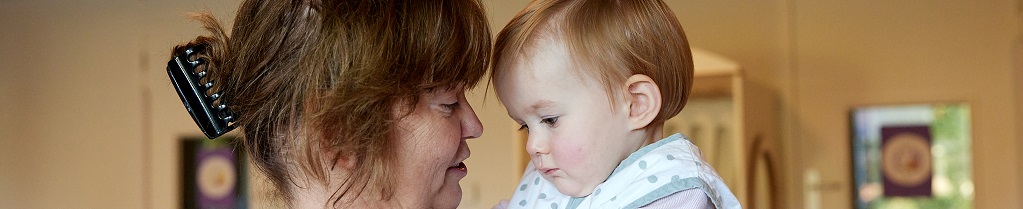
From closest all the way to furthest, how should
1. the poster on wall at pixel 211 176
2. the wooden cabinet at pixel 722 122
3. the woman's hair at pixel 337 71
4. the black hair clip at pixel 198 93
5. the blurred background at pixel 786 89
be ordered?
the woman's hair at pixel 337 71 < the black hair clip at pixel 198 93 < the wooden cabinet at pixel 722 122 < the blurred background at pixel 786 89 < the poster on wall at pixel 211 176

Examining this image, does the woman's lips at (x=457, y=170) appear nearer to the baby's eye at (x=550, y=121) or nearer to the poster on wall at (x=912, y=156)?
the baby's eye at (x=550, y=121)

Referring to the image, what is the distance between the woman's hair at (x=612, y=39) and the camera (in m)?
1.23

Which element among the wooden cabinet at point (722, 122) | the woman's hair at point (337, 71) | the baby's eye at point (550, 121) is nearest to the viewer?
the woman's hair at point (337, 71)

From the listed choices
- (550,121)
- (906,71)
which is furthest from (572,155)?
(906,71)

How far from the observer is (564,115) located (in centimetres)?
125

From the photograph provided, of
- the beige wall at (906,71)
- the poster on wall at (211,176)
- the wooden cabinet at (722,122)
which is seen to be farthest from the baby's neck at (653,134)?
the poster on wall at (211,176)

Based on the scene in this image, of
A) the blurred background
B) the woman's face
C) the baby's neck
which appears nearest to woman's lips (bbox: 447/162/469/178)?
the woman's face

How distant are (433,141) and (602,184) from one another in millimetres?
227

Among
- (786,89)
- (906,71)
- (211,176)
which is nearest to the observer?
(906,71)

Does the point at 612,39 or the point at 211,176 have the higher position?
the point at 612,39

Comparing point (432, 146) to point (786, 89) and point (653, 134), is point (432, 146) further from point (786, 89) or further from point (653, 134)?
point (786, 89)

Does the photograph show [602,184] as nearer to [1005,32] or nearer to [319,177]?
[319,177]

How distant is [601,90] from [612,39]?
2.2 inches

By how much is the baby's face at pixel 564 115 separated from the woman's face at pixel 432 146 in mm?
81
